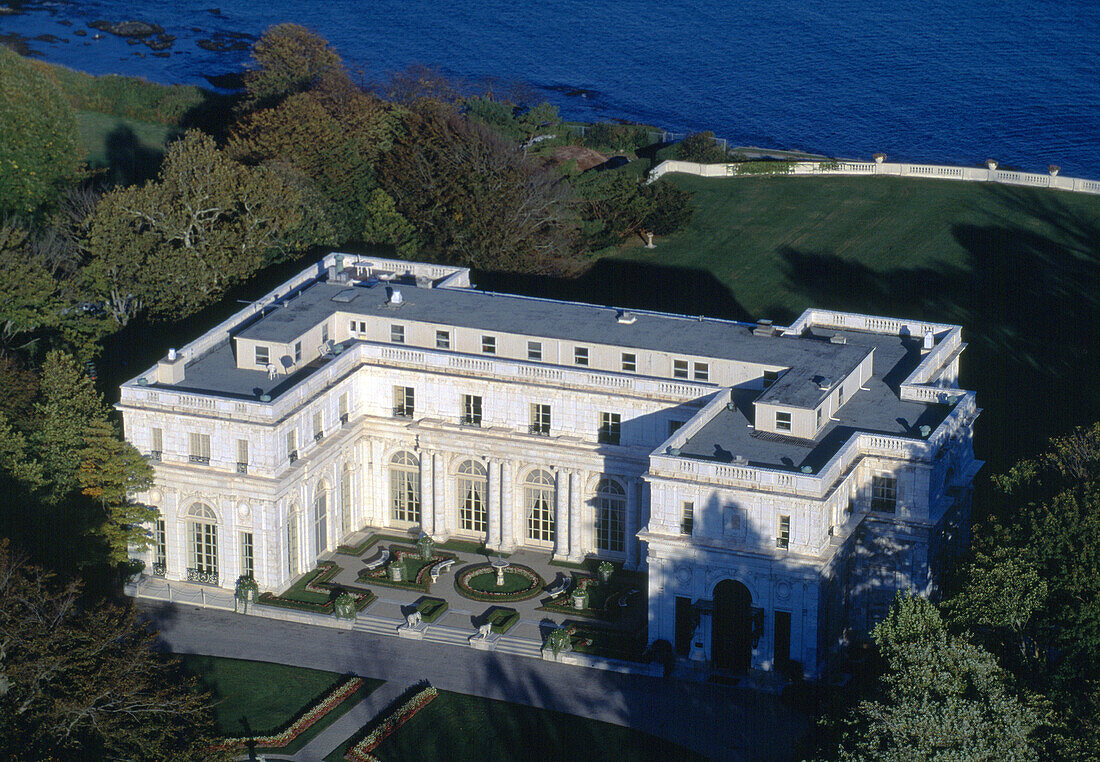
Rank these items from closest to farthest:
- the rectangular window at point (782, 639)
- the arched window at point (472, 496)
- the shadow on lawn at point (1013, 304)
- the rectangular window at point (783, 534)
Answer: the rectangular window at point (783, 534)
the rectangular window at point (782, 639)
the arched window at point (472, 496)
the shadow on lawn at point (1013, 304)

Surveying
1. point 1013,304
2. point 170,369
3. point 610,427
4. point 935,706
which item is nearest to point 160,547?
point 170,369

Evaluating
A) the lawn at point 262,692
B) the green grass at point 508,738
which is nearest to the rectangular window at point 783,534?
the green grass at point 508,738

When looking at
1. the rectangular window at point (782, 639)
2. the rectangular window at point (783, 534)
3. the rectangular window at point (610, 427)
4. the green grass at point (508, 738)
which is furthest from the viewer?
the rectangular window at point (610, 427)

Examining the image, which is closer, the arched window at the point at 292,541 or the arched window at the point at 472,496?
the arched window at the point at 292,541

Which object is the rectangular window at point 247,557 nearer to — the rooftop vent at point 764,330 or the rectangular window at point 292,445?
the rectangular window at point 292,445

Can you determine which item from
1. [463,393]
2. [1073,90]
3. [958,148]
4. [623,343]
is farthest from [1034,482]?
[1073,90]

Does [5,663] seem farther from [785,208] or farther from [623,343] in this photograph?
[785,208]

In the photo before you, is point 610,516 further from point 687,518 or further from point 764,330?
point 764,330
